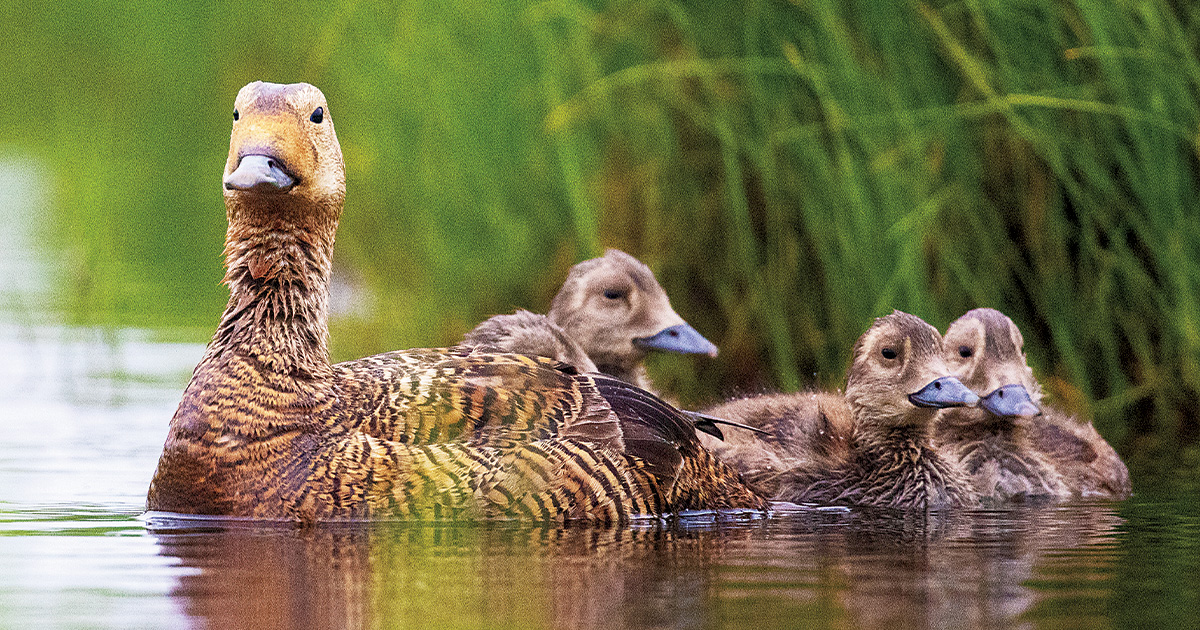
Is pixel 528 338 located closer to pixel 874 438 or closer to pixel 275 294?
pixel 275 294

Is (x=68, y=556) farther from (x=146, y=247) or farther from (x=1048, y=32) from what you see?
(x=146, y=247)

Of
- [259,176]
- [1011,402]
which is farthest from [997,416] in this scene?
[259,176]

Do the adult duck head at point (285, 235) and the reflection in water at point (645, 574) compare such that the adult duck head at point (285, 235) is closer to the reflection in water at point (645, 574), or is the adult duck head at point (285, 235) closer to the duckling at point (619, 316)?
the reflection in water at point (645, 574)

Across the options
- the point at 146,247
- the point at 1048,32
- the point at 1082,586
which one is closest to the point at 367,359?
the point at 1082,586

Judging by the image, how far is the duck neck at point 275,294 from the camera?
5852 mm

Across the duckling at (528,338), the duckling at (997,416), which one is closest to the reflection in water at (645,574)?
the duckling at (997,416)

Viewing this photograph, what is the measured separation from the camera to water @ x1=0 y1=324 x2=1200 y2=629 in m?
3.88

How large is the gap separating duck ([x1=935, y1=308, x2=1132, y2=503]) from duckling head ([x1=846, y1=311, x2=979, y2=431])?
0.24m

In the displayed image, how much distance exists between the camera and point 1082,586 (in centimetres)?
430

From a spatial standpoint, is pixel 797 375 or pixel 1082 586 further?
pixel 797 375

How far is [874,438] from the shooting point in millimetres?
6977

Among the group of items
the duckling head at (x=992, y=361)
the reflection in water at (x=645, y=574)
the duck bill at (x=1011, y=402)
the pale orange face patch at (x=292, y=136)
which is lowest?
the reflection in water at (x=645, y=574)

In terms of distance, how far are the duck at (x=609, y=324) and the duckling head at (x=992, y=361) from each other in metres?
0.97

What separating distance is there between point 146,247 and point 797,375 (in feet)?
20.9
